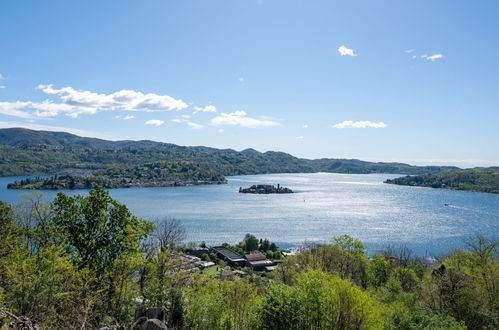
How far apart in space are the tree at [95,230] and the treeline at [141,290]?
0.20 ft

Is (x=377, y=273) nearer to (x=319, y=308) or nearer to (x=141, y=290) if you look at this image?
(x=319, y=308)

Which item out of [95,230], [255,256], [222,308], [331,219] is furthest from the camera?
[331,219]

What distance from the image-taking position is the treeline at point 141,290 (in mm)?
14109

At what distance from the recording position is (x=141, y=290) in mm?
20312

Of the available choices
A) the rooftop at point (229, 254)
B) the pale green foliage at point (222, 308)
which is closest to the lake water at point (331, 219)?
the rooftop at point (229, 254)

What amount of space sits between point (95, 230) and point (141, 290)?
4.80 meters

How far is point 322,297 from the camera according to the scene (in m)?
16.7

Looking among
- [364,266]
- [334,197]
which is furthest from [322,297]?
[334,197]

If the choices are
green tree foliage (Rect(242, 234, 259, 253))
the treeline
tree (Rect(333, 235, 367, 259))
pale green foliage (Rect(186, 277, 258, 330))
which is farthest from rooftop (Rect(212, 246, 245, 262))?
pale green foliage (Rect(186, 277, 258, 330))

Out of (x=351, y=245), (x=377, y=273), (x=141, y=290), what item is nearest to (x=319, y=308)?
(x=141, y=290)

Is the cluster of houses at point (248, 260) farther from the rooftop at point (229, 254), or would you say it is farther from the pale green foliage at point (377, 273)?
the pale green foliage at point (377, 273)

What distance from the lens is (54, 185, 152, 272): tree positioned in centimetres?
1925

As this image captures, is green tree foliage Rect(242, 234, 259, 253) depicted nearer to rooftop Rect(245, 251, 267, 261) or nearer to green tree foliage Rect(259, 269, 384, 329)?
rooftop Rect(245, 251, 267, 261)

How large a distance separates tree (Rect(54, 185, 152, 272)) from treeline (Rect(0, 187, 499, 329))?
6cm
